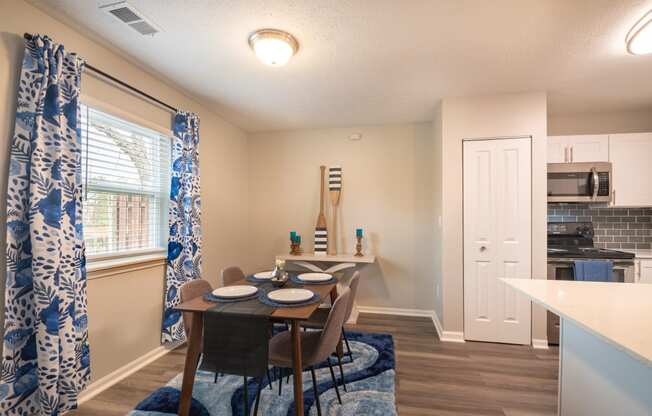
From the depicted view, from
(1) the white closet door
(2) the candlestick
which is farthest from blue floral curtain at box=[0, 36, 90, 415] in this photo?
(1) the white closet door

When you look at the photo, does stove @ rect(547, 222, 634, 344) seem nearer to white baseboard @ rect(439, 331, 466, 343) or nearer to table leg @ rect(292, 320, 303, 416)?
white baseboard @ rect(439, 331, 466, 343)

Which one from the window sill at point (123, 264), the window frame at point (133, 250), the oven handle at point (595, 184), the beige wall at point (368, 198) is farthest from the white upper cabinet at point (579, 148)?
the window sill at point (123, 264)

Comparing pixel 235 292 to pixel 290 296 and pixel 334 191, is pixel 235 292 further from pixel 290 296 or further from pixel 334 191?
pixel 334 191

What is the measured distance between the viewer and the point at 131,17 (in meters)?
1.84

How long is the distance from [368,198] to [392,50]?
83.9 inches

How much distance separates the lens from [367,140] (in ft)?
13.3

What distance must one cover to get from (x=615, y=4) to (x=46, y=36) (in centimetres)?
332

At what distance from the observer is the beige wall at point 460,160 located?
2.92 meters

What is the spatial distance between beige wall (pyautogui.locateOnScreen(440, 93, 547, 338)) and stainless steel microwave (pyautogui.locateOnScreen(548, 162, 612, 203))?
36cm

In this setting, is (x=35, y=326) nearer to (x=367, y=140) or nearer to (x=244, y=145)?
(x=244, y=145)

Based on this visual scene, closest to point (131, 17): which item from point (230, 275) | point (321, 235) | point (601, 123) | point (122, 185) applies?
point (122, 185)

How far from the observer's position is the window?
2182 mm

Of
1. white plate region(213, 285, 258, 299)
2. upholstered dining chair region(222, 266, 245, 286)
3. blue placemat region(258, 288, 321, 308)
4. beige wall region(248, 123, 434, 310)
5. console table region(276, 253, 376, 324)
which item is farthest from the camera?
beige wall region(248, 123, 434, 310)

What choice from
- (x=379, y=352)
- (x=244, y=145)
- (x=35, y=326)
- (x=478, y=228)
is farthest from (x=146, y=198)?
(x=478, y=228)
